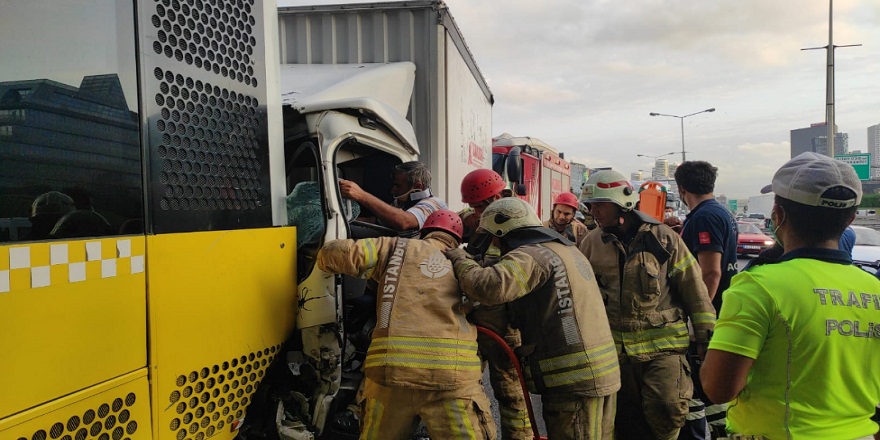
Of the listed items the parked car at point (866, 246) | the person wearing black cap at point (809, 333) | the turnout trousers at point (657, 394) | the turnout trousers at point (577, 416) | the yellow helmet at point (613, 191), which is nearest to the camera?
the person wearing black cap at point (809, 333)

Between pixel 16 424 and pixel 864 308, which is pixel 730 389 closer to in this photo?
pixel 864 308

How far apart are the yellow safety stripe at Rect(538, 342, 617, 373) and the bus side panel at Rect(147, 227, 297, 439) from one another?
4.01 feet

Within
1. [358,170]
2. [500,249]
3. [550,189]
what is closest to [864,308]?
[500,249]

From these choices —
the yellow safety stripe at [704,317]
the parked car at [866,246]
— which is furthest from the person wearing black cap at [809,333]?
the parked car at [866,246]

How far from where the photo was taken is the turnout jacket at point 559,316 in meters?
2.44

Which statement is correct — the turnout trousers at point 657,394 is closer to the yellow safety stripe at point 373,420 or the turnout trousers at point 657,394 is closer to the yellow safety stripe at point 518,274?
the yellow safety stripe at point 518,274

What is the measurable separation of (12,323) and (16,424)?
261 millimetres

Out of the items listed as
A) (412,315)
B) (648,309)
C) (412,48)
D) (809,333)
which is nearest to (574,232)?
(412,48)

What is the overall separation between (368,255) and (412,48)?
8.01 feet

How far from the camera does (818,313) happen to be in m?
1.44

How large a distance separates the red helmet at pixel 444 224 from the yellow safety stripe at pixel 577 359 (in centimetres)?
75

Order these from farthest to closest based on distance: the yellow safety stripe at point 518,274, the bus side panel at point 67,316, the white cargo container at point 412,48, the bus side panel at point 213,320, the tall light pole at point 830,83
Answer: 1. the tall light pole at point 830,83
2. the white cargo container at point 412,48
3. the yellow safety stripe at point 518,274
4. the bus side panel at point 213,320
5. the bus side panel at point 67,316

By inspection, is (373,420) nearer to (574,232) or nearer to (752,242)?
(574,232)

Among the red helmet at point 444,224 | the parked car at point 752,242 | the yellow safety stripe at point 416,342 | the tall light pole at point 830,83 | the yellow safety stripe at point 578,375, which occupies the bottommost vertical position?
the parked car at point 752,242
